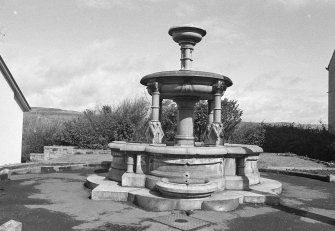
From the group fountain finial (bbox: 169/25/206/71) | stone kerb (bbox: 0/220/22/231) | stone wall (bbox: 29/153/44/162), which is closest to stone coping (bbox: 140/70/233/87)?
fountain finial (bbox: 169/25/206/71)

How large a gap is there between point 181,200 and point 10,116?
15493 mm

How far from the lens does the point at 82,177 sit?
10742 mm

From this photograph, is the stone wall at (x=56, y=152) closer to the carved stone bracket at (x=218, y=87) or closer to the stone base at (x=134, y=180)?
the stone base at (x=134, y=180)

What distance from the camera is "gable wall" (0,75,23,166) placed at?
17953mm

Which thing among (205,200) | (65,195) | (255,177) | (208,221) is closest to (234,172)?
(255,177)

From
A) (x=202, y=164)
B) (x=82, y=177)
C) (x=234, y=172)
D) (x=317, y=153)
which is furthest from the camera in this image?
(x=317, y=153)

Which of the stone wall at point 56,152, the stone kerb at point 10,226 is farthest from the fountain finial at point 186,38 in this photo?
the stone wall at point 56,152

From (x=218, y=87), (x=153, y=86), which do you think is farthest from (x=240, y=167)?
(x=153, y=86)

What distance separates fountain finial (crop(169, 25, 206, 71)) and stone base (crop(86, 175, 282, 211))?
416 centimetres

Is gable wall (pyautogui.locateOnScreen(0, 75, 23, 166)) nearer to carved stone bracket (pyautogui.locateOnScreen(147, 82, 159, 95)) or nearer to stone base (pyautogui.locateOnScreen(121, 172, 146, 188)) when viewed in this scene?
carved stone bracket (pyautogui.locateOnScreen(147, 82, 159, 95))

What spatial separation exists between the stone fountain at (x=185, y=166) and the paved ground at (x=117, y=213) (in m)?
0.31

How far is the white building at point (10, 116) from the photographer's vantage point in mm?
17922

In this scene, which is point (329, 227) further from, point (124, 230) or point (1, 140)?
point (1, 140)

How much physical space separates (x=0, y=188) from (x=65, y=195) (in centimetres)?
214
